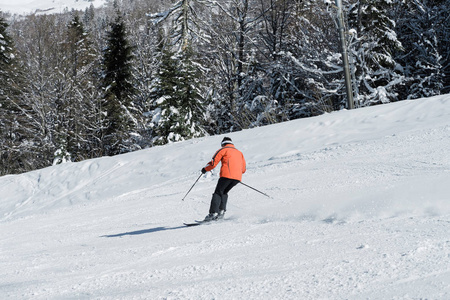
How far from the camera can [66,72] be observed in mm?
32438

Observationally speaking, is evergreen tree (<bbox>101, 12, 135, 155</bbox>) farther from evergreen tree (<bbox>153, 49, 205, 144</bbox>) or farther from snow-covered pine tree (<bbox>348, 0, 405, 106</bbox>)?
snow-covered pine tree (<bbox>348, 0, 405, 106</bbox>)

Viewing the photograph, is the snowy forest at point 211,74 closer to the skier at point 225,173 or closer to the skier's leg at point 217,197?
the skier at point 225,173

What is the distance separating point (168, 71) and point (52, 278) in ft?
66.2

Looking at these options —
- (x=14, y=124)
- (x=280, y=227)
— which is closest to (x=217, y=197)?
(x=280, y=227)

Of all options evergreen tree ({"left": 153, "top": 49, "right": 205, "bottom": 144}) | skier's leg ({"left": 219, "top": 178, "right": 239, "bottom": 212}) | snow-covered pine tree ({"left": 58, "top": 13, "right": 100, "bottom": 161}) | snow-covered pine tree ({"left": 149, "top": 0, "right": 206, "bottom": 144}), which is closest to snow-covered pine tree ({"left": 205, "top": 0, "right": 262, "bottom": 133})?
snow-covered pine tree ({"left": 149, "top": 0, "right": 206, "bottom": 144})

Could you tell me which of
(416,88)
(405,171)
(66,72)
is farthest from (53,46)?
(405,171)

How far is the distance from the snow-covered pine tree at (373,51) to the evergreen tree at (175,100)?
911cm

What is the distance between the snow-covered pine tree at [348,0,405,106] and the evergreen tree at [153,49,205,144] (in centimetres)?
911

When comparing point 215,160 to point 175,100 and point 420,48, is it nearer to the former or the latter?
point 420,48

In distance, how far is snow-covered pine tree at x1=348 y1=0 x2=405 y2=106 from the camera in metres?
18.1

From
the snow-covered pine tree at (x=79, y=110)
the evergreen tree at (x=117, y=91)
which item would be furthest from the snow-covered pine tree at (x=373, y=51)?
the snow-covered pine tree at (x=79, y=110)

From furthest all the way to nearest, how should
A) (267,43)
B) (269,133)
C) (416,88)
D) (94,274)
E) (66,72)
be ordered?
1. (66,72)
2. (267,43)
3. (416,88)
4. (269,133)
5. (94,274)

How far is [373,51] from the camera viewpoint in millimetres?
18859

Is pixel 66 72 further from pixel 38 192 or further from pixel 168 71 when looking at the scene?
pixel 38 192
